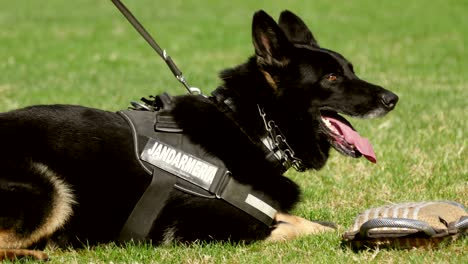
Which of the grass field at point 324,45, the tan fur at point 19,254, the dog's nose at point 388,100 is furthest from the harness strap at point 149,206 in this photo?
the dog's nose at point 388,100

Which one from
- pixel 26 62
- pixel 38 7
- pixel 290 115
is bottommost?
pixel 38 7

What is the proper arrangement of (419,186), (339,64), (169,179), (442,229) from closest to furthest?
(442,229)
(169,179)
(339,64)
(419,186)

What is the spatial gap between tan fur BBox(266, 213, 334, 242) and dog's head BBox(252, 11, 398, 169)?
0.36 metres

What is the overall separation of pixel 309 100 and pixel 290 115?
0.15 metres

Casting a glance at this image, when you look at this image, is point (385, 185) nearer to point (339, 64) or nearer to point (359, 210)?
point (359, 210)

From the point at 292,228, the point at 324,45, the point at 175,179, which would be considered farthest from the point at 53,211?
the point at 324,45

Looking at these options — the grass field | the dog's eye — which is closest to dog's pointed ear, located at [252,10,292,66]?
the dog's eye

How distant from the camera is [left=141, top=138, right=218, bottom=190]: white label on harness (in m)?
4.39

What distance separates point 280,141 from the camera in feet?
15.1

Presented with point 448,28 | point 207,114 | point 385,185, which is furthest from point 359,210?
point 448,28

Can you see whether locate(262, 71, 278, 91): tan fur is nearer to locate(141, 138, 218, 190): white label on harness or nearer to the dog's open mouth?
the dog's open mouth

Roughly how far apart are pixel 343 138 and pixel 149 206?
130cm

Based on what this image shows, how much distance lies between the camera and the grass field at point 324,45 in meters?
4.38

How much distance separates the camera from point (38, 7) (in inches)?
981
